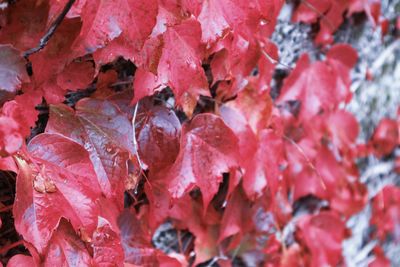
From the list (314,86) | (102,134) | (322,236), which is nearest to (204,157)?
(102,134)

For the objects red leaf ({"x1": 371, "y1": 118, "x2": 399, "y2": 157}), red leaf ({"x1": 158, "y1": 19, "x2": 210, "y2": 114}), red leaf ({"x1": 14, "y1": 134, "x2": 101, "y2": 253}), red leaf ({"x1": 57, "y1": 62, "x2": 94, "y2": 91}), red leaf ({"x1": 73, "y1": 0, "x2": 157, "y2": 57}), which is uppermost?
red leaf ({"x1": 73, "y1": 0, "x2": 157, "y2": 57})

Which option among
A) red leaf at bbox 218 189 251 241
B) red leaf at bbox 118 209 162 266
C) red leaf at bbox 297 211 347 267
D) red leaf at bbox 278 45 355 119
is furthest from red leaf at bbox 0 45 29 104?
red leaf at bbox 297 211 347 267

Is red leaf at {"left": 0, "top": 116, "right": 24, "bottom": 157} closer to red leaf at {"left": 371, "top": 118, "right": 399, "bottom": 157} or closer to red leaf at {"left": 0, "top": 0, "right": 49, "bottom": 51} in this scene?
red leaf at {"left": 0, "top": 0, "right": 49, "bottom": 51}

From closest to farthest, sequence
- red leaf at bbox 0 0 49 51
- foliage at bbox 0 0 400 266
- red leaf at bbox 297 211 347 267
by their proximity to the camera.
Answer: foliage at bbox 0 0 400 266
red leaf at bbox 0 0 49 51
red leaf at bbox 297 211 347 267

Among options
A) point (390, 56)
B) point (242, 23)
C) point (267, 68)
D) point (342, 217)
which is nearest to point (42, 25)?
point (242, 23)

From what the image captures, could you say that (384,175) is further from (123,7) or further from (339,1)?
(123,7)

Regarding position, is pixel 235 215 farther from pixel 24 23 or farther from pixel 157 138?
pixel 24 23
